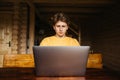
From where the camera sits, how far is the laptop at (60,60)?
1628 millimetres

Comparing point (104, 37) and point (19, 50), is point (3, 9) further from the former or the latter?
point (104, 37)

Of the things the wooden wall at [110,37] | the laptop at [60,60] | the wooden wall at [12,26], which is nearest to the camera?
the laptop at [60,60]

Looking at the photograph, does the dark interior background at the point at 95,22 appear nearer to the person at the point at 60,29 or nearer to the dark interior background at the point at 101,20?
the dark interior background at the point at 101,20

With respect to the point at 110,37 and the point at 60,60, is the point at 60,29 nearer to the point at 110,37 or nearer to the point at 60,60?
the point at 60,60

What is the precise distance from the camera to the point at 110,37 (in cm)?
696

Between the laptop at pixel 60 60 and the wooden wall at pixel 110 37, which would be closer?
the laptop at pixel 60 60

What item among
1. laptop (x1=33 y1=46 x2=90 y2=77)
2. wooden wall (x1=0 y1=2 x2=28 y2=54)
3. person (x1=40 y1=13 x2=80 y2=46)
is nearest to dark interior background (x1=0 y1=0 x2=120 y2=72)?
wooden wall (x1=0 y1=2 x2=28 y2=54)

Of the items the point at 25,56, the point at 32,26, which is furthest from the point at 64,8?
the point at 25,56

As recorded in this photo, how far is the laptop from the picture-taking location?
1.63m

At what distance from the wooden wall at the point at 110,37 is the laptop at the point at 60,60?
177 inches

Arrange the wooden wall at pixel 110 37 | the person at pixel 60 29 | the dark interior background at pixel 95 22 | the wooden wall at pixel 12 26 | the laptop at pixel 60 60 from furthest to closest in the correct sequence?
the wooden wall at pixel 110 37 < the dark interior background at pixel 95 22 < the wooden wall at pixel 12 26 < the person at pixel 60 29 < the laptop at pixel 60 60

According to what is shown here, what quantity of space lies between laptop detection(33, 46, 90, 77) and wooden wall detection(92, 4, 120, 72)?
4.49 metres

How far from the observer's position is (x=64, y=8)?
6.93 meters

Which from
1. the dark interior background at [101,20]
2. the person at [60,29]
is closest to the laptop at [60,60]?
the person at [60,29]
